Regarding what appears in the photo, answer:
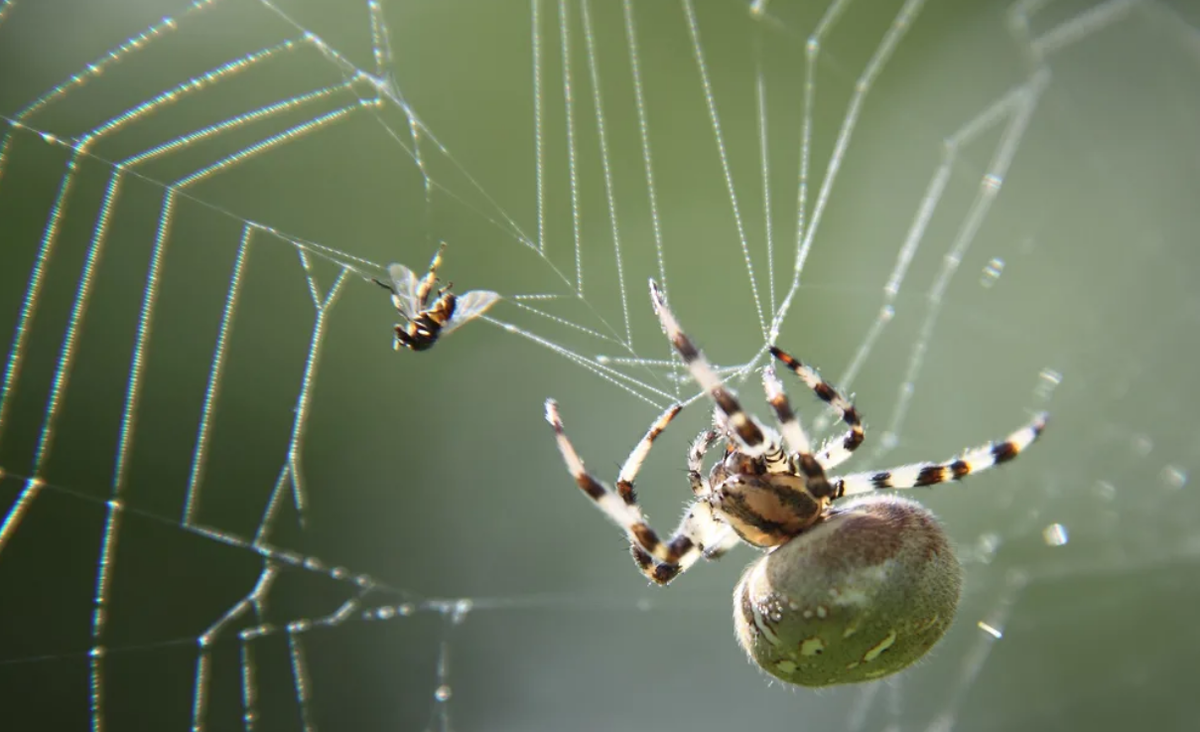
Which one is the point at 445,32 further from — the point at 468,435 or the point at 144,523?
the point at 144,523

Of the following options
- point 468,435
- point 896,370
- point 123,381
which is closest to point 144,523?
point 123,381

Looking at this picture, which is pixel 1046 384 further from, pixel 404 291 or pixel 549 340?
pixel 404 291

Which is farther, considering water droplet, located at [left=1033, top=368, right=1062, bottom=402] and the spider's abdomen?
water droplet, located at [left=1033, top=368, right=1062, bottom=402]

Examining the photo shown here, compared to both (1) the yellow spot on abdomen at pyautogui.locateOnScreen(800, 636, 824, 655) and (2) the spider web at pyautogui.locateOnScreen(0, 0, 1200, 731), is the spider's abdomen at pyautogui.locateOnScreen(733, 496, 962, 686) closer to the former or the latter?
(1) the yellow spot on abdomen at pyautogui.locateOnScreen(800, 636, 824, 655)

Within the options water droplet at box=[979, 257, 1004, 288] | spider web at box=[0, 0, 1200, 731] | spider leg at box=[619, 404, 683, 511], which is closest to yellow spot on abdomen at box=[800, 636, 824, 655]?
spider leg at box=[619, 404, 683, 511]

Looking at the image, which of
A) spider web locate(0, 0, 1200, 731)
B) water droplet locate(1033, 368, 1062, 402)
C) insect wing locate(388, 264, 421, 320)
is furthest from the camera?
water droplet locate(1033, 368, 1062, 402)

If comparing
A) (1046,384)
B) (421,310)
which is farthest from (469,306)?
(1046,384)
